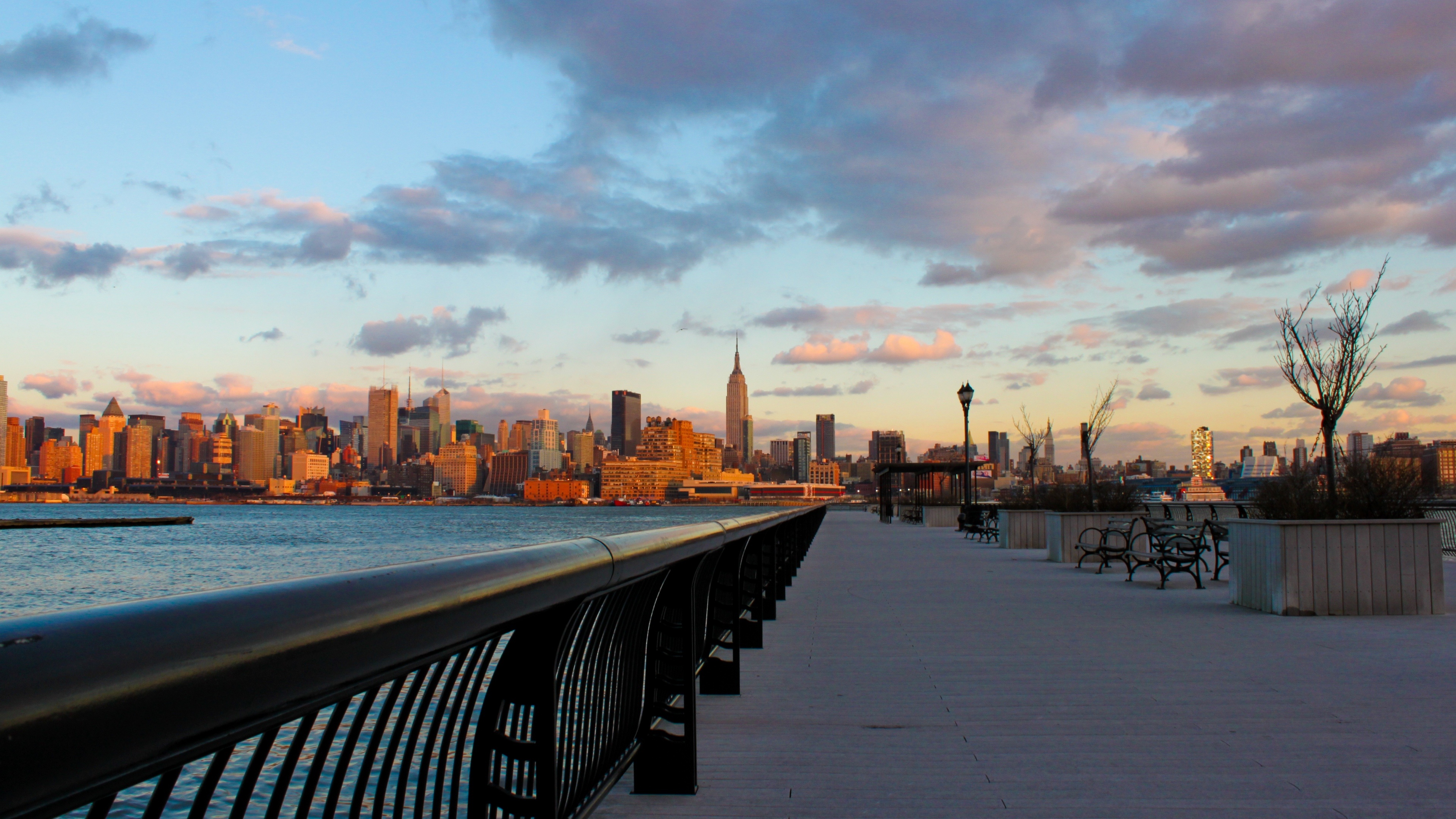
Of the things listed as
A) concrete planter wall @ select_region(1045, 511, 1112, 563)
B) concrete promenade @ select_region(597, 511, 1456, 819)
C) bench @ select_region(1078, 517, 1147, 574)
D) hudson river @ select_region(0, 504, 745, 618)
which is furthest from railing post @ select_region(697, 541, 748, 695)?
concrete planter wall @ select_region(1045, 511, 1112, 563)

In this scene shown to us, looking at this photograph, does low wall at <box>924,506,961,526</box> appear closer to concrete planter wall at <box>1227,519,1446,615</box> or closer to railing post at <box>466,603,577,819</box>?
concrete planter wall at <box>1227,519,1446,615</box>

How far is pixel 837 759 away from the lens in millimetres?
4770

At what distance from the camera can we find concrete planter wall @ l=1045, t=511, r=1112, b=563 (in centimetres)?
1723

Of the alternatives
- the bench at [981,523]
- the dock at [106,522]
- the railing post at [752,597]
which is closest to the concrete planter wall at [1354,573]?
the railing post at [752,597]

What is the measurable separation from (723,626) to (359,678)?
570 cm

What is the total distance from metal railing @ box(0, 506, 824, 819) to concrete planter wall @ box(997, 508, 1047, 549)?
18.9m

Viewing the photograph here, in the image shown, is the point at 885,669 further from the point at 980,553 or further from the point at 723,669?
the point at 980,553

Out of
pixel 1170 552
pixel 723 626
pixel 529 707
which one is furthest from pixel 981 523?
pixel 529 707

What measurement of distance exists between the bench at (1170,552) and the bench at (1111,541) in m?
0.14

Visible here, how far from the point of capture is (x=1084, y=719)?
5508 millimetres

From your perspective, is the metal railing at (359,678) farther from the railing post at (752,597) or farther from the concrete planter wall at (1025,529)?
the concrete planter wall at (1025,529)

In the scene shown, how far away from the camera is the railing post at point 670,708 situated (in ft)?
13.6

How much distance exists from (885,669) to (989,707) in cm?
129

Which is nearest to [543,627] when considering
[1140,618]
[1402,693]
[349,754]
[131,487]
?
[349,754]
